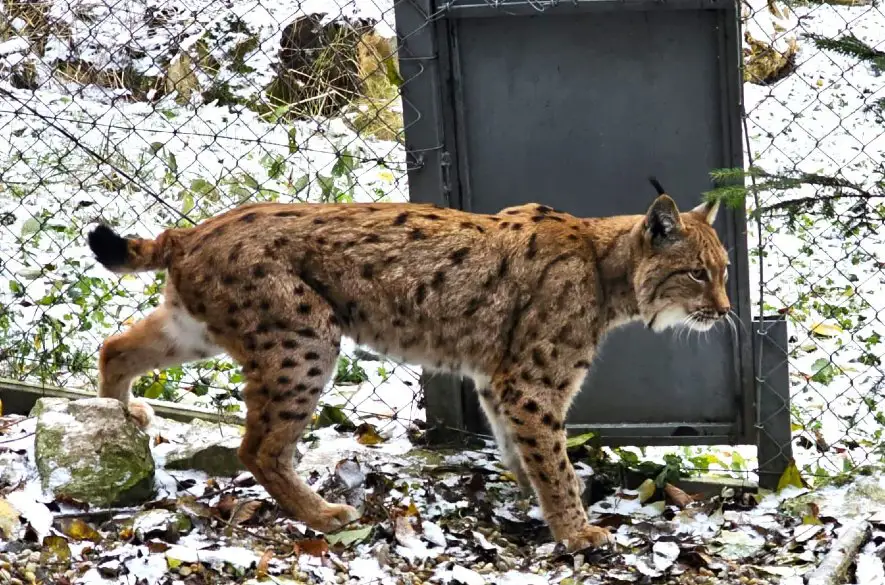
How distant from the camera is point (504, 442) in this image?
5.02 m

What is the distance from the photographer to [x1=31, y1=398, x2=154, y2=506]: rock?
4.37 m

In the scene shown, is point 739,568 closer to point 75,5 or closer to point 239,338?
point 239,338

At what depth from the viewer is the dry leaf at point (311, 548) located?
4051 mm

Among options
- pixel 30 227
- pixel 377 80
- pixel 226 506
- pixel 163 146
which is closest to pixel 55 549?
pixel 226 506

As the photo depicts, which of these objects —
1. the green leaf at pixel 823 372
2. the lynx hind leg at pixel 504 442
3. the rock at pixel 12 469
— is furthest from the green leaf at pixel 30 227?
the green leaf at pixel 823 372

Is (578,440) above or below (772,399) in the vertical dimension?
below

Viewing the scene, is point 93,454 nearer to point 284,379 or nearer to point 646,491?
point 284,379

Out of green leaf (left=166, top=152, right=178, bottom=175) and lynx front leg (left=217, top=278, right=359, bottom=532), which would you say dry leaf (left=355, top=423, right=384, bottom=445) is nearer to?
lynx front leg (left=217, top=278, right=359, bottom=532)

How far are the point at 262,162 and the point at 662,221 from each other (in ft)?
11.4

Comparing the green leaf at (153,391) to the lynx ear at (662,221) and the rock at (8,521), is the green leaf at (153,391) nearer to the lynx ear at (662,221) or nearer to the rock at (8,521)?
the rock at (8,521)

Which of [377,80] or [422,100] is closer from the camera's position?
[422,100]

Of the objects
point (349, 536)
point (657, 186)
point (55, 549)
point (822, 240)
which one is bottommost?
point (349, 536)

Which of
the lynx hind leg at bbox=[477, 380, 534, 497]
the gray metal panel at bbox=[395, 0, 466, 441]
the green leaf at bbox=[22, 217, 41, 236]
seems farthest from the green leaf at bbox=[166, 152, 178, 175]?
the lynx hind leg at bbox=[477, 380, 534, 497]

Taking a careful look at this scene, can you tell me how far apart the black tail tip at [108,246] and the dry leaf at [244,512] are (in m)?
1.02
